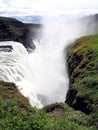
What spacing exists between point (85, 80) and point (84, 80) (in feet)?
1.54

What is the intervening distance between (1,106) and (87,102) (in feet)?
121

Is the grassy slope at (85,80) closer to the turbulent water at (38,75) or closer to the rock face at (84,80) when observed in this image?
the rock face at (84,80)

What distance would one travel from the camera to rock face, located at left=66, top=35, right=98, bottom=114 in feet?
257

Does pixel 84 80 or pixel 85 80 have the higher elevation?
pixel 85 80

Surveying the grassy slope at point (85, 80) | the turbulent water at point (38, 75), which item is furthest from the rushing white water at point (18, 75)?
the grassy slope at point (85, 80)

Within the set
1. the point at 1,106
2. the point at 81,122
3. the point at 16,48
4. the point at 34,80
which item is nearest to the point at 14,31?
the point at 16,48

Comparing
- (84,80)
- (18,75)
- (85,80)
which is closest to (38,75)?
(18,75)

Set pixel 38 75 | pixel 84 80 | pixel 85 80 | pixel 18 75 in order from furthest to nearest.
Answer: pixel 38 75, pixel 18 75, pixel 84 80, pixel 85 80

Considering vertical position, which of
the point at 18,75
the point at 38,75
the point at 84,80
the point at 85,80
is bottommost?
the point at 38,75

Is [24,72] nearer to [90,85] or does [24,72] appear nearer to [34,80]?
[34,80]

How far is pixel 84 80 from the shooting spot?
3509 inches

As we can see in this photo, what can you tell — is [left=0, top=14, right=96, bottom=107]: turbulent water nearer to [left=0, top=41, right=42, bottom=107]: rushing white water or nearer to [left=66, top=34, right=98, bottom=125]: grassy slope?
[left=0, top=41, right=42, bottom=107]: rushing white water

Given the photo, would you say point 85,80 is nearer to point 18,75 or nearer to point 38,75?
point 18,75

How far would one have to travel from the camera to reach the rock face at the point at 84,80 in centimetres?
7819
